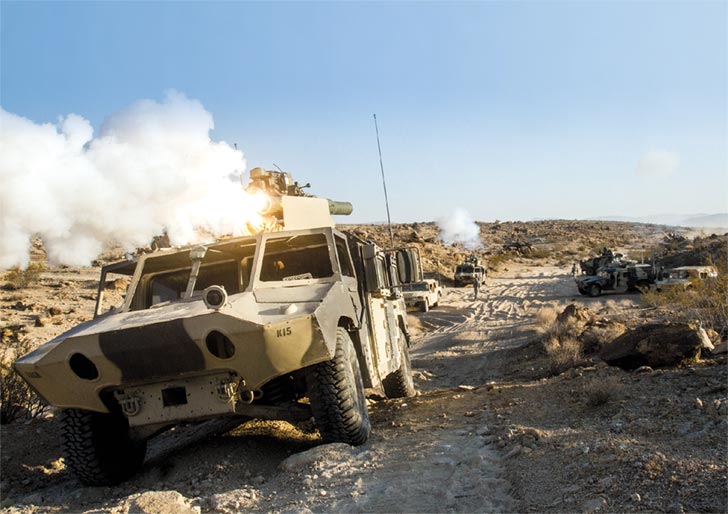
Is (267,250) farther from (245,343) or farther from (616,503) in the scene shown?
(616,503)

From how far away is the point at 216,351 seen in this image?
5.21 meters

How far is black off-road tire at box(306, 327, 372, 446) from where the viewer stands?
5.57m

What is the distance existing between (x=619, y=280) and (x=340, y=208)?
1863 centimetres

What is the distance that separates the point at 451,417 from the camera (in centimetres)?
697

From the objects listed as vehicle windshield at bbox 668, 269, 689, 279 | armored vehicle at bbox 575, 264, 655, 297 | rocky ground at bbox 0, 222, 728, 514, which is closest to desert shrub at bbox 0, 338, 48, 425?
rocky ground at bbox 0, 222, 728, 514

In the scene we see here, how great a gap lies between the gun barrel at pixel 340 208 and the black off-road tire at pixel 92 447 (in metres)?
4.71

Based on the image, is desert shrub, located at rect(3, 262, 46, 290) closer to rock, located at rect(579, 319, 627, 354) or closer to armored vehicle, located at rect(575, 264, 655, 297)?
rock, located at rect(579, 319, 627, 354)

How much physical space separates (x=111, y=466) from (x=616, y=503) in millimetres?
4110

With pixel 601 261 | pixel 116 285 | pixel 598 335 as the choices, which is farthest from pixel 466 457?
pixel 601 261

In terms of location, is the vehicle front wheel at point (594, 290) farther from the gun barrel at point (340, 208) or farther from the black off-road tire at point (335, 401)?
the black off-road tire at point (335, 401)

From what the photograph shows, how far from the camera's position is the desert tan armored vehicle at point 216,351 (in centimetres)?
517

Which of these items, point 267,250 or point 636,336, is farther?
point 636,336

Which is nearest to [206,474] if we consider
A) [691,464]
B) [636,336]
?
[691,464]

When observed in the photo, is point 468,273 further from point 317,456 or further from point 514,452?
point 514,452
